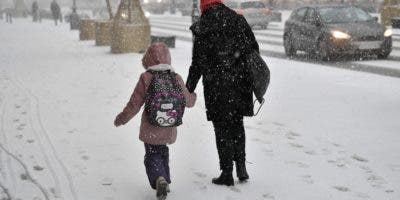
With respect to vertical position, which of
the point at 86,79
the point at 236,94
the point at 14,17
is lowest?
the point at 14,17

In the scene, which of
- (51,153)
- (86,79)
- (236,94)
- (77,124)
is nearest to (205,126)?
(77,124)

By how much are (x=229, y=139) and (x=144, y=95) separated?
2.65 ft

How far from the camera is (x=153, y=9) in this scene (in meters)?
66.8

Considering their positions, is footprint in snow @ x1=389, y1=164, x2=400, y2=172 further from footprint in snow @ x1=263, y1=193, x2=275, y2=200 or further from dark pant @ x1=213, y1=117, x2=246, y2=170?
dark pant @ x1=213, y1=117, x2=246, y2=170

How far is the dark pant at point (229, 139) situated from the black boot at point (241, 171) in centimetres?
8

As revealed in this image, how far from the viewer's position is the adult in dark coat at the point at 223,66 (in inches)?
180

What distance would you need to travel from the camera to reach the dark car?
14656 mm

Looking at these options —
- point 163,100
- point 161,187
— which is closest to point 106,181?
point 161,187

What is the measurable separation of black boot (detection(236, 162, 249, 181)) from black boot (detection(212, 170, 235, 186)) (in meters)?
0.09

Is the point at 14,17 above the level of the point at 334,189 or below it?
below

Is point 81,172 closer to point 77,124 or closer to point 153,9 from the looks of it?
point 77,124

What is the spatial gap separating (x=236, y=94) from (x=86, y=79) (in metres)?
7.69

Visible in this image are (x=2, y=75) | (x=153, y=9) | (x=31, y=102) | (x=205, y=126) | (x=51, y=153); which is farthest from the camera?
(x=153, y=9)

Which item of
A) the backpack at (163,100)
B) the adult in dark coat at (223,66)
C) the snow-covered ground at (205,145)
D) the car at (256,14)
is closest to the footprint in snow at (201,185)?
the snow-covered ground at (205,145)
